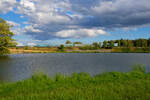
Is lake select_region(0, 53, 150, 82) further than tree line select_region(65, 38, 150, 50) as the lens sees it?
No

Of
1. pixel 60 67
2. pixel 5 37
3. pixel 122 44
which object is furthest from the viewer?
pixel 122 44

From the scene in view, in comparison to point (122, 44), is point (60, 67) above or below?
below

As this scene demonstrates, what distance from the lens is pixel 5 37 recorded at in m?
29.3

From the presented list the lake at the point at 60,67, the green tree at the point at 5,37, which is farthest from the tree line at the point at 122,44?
the lake at the point at 60,67

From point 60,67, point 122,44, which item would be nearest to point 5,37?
point 60,67

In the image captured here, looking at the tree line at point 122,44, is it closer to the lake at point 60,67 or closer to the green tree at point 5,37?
the green tree at point 5,37

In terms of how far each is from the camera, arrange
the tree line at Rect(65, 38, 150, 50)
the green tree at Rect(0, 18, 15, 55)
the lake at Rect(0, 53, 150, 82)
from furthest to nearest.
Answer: the tree line at Rect(65, 38, 150, 50) → the green tree at Rect(0, 18, 15, 55) → the lake at Rect(0, 53, 150, 82)

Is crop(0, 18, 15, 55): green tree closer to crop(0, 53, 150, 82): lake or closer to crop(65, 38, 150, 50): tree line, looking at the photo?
crop(0, 53, 150, 82): lake

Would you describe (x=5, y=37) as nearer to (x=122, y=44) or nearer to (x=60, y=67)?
(x=60, y=67)

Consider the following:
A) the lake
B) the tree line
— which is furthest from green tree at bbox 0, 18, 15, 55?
the tree line

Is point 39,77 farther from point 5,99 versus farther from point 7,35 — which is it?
point 7,35

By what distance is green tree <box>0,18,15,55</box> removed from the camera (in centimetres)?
2926

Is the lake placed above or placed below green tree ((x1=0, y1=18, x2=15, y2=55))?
below

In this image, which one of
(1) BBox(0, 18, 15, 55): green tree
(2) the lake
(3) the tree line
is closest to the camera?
(2) the lake
